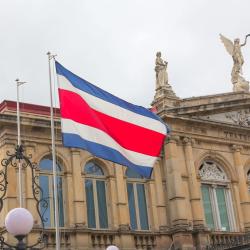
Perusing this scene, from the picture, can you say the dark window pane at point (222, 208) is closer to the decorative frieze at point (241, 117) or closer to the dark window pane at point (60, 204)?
the decorative frieze at point (241, 117)

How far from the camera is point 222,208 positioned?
25703 mm

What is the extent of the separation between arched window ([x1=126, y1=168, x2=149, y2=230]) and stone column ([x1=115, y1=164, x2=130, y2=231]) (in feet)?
1.86

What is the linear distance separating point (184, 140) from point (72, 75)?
33.5ft

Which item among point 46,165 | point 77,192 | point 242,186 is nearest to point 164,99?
point 242,186

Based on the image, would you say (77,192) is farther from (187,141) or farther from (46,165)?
(187,141)

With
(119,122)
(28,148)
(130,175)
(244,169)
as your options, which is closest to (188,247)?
(130,175)

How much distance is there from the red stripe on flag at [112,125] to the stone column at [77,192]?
21.9ft

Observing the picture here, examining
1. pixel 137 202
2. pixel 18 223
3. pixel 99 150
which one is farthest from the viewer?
pixel 137 202

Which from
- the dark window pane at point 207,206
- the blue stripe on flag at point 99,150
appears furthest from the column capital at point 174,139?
the blue stripe on flag at point 99,150

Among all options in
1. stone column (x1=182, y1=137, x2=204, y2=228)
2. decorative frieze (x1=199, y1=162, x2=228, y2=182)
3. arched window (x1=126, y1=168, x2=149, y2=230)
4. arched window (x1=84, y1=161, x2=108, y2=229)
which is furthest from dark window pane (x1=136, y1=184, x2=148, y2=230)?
decorative frieze (x1=199, y1=162, x2=228, y2=182)

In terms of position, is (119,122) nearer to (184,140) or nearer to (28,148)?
(28,148)

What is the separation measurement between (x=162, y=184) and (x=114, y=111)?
9.33 meters

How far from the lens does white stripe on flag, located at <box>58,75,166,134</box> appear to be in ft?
50.4

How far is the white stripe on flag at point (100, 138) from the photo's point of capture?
14531mm
